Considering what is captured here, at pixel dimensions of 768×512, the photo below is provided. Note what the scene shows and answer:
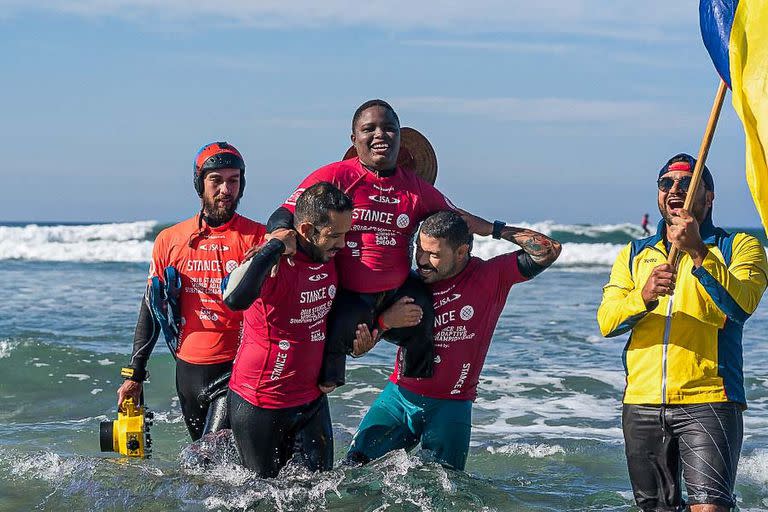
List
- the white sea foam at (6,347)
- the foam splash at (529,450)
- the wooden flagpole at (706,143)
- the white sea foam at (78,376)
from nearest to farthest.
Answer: the wooden flagpole at (706,143) < the foam splash at (529,450) < the white sea foam at (78,376) < the white sea foam at (6,347)

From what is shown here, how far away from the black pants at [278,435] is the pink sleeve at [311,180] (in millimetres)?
1140

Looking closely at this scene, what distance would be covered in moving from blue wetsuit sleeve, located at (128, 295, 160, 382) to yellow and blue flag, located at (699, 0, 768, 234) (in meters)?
3.89

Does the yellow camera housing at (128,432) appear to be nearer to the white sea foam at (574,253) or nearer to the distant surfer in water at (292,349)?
the distant surfer in water at (292,349)

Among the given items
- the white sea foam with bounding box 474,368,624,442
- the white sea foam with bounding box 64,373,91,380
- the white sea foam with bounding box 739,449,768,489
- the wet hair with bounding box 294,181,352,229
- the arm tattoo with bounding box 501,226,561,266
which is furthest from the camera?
the white sea foam with bounding box 64,373,91,380

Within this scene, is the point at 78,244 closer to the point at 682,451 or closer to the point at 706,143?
the point at 682,451

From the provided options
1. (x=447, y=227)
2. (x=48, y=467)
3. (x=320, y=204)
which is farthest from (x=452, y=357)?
(x=48, y=467)

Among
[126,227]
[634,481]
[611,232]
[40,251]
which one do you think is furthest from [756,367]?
[126,227]

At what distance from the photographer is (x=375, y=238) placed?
602 cm

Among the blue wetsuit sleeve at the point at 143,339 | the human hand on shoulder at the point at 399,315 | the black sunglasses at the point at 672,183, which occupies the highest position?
the black sunglasses at the point at 672,183

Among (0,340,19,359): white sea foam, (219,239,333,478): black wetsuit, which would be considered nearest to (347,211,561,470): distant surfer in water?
(219,239,333,478): black wetsuit

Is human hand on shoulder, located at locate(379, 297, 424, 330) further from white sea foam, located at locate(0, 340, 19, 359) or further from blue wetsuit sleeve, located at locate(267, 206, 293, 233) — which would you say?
white sea foam, located at locate(0, 340, 19, 359)

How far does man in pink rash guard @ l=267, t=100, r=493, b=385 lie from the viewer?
5.88 meters

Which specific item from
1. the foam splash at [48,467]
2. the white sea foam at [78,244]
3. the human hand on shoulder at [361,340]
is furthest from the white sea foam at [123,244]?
the human hand on shoulder at [361,340]

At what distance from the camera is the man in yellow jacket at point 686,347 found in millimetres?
5168
